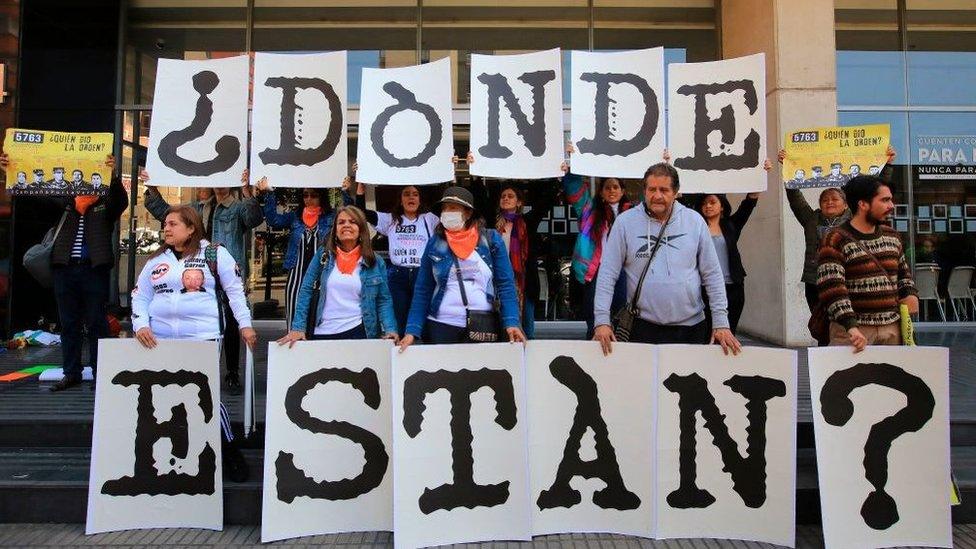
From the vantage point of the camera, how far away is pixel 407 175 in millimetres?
4438

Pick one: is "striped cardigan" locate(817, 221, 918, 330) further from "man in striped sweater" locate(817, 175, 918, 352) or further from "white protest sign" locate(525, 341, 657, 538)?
"white protest sign" locate(525, 341, 657, 538)

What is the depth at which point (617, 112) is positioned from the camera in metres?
4.53

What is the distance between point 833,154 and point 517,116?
2312 mm

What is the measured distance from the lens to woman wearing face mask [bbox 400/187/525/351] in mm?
3770

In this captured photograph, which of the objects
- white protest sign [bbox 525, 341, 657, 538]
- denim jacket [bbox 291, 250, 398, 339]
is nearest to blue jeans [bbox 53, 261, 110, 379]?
denim jacket [bbox 291, 250, 398, 339]

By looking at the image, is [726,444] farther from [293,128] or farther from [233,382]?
[233,382]

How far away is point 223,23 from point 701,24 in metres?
7.14

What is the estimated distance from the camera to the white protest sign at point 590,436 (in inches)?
132

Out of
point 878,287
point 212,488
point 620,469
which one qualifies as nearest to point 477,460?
point 620,469

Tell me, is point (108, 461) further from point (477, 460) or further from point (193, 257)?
point (477, 460)

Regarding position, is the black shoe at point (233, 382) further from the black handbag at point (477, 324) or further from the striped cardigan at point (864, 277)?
the striped cardigan at point (864, 277)

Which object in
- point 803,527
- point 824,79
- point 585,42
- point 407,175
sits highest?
point 585,42

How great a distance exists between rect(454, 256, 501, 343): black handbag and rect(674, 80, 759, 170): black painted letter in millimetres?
1848

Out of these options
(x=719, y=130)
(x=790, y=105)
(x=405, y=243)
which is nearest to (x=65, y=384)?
(x=405, y=243)
